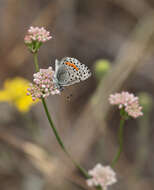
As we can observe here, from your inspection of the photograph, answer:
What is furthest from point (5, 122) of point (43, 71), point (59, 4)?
point (43, 71)

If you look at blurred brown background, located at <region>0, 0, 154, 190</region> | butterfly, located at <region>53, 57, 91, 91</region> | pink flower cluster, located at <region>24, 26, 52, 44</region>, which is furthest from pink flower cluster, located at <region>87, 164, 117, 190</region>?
pink flower cluster, located at <region>24, 26, 52, 44</region>

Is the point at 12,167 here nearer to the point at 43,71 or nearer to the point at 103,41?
the point at 43,71

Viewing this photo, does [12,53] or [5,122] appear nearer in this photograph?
[5,122]

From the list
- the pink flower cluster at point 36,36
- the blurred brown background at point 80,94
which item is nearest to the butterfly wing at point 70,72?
the pink flower cluster at point 36,36

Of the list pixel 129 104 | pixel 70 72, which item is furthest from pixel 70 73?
pixel 129 104

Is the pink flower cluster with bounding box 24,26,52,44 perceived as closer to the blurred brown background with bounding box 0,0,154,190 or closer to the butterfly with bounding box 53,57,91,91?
the butterfly with bounding box 53,57,91,91
